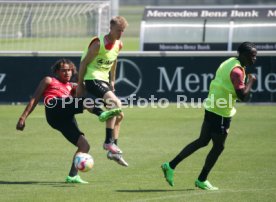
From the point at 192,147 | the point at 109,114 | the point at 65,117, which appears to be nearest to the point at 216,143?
the point at 192,147

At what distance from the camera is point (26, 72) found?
73.8 feet

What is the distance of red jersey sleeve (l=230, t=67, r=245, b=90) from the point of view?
36.8ft

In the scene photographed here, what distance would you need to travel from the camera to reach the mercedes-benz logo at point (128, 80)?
2208 cm

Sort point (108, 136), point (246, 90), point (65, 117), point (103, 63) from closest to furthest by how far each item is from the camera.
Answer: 1. point (246, 90)
2. point (65, 117)
3. point (108, 136)
4. point (103, 63)

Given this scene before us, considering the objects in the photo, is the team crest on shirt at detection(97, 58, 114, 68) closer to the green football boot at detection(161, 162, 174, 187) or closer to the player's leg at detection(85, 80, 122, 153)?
the player's leg at detection(85, 80, 122, 153)

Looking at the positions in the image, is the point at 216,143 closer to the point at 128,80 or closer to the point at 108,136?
the point at 108,136

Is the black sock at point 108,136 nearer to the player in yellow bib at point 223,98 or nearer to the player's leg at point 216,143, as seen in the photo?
the player in yellow bib at point 223,98

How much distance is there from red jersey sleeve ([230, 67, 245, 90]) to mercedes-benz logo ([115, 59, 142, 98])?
10.9 m

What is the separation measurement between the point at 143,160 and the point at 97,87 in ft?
7.79

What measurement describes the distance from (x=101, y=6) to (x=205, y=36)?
407 cm

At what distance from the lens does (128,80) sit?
22.1 meters

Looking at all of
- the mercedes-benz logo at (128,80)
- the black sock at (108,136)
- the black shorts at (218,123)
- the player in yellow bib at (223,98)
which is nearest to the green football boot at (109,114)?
the black sock at (108,136)

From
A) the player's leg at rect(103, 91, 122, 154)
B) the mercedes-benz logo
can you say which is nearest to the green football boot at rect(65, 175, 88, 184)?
the player's leg at rect(103, 91, 122, 154)

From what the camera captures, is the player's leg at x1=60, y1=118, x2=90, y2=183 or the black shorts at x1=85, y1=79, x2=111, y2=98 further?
the black shorts at x1=85, y1=79, x2=111, y2=98
